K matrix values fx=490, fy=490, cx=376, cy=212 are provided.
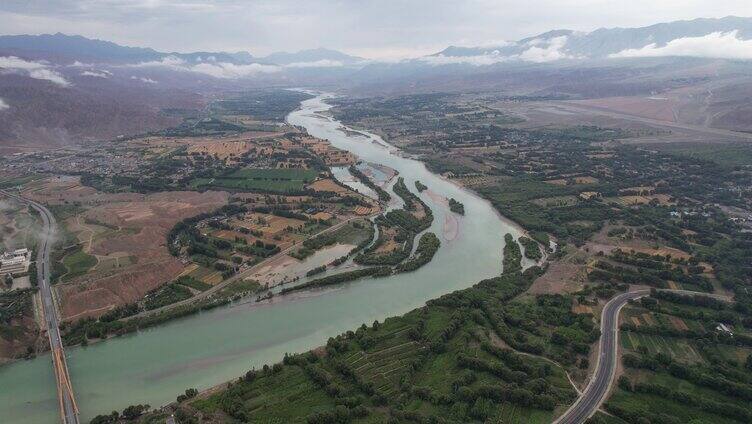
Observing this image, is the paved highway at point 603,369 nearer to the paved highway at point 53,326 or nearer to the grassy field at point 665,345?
the grassy field at point 665,345

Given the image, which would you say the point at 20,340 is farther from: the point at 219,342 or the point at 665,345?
the point at 665,345

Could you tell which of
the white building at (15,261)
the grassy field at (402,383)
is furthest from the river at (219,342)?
the white building at (15,261)

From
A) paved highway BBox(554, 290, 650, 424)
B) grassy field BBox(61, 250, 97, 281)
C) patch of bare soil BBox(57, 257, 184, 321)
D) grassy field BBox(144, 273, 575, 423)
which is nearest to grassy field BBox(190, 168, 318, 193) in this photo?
grassy field BBox(61, 250, 97, 281)

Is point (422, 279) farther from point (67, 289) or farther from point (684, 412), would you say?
point (67, 289)

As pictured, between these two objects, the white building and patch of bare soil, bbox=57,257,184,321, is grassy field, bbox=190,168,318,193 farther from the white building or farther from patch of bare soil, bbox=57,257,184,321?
patch of bare soil, bbox=57,257,184,321

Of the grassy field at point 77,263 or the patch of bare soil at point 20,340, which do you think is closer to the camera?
the patch of bare soil at point 20,340

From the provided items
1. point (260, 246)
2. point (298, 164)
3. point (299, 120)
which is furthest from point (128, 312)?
point (299, 120)
